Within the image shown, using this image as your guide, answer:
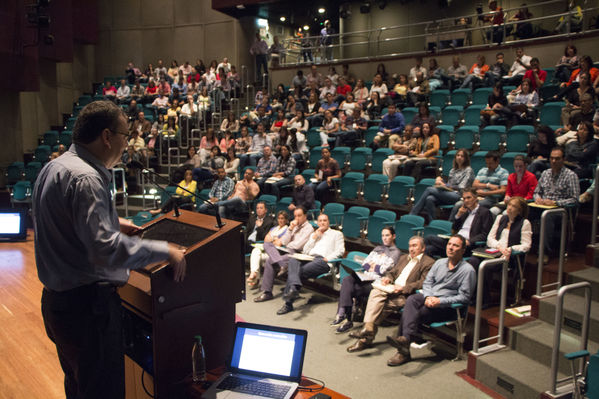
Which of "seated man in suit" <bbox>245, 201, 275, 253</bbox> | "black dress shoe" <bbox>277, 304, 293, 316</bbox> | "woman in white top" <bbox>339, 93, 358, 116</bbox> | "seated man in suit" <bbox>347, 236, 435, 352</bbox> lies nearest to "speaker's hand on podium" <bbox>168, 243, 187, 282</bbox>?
"seated man in suit" <bbox>347, 236, 435, 352</bbox>

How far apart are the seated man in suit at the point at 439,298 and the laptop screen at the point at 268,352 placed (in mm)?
2401

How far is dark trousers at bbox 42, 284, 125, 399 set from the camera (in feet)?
5.39

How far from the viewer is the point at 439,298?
163 inches

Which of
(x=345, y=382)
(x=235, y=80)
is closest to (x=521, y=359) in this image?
(x=345, y=382)

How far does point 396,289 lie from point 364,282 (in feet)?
1.42

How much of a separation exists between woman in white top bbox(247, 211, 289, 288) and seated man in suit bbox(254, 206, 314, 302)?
0.11m

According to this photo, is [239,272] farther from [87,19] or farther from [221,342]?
[87,19]

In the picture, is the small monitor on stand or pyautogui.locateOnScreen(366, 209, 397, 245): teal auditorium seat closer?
pyautogui.locateOnScreen(366, 209, 397, 245): teal auditorium seat

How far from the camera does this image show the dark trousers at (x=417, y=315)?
418 centimetres

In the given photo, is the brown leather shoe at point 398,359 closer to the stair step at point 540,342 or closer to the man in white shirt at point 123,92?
the stair step at point 540,342

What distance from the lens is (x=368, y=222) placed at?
6.28 metres

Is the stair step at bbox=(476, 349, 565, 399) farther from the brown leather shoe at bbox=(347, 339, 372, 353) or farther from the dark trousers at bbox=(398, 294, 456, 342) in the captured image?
the brown leather shoe at bbox=(347, 339, 372, 353)

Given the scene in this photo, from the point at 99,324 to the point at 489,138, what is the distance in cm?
680

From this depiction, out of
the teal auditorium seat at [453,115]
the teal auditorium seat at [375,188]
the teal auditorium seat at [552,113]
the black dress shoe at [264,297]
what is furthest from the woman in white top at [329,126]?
the black dress shoe at [264,297]
